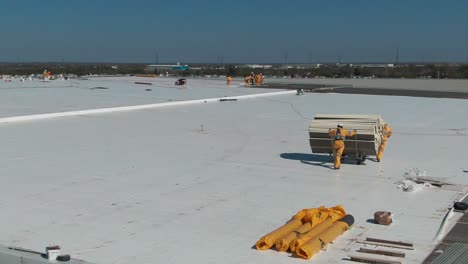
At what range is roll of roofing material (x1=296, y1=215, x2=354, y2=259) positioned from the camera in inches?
312

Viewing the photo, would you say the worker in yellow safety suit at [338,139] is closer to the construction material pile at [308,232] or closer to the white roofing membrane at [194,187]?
the white roofing membrane at [194,187]

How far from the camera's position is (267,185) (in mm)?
12398

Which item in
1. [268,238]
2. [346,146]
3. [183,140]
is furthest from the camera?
[183,140]

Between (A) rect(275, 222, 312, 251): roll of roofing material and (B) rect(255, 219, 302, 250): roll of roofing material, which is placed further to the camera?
(B) rect(255, 219, 302, 250): roll of roofing material

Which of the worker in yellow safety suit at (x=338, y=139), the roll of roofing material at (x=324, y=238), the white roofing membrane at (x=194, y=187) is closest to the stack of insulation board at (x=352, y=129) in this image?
the worker in yellow safety suit at (x=338, y=139)

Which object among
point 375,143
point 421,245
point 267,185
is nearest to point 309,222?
point 421,245

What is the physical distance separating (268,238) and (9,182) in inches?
257

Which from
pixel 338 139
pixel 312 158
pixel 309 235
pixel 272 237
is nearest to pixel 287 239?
pixel 272 237

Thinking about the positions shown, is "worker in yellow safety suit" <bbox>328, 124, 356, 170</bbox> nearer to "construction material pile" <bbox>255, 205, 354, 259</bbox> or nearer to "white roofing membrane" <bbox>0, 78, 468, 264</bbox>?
"white roofing membrane" <bbox>0, 78, 468, 264</bbox>

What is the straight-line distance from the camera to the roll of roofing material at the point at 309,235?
8.09m

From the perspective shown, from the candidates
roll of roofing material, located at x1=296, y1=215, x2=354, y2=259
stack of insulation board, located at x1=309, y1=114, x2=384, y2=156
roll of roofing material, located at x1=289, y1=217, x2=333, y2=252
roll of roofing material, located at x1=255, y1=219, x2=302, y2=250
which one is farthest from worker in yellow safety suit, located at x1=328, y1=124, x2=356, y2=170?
roll of roofing material, located at x1=255, y1=219, x2=302, y2=250

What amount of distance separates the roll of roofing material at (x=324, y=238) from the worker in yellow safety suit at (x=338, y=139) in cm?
429

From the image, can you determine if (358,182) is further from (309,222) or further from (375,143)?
(309,222)

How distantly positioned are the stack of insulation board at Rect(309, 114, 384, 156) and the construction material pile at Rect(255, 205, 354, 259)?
4.70 m
